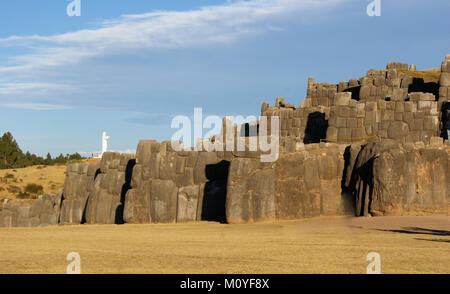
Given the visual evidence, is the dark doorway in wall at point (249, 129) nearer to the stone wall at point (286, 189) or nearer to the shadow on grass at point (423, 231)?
the stone wall at point (286, 189)

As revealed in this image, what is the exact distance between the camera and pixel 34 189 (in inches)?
1784

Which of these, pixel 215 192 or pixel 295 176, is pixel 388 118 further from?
pixel 215 192

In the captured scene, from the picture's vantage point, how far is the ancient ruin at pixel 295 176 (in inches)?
674

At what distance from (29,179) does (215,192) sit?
33.1m

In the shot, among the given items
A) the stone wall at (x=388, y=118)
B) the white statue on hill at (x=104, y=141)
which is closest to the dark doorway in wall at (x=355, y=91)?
the stone wall at (x=388, y=118)

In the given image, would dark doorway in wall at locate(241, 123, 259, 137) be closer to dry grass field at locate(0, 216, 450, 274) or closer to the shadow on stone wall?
the shadow on stone wall

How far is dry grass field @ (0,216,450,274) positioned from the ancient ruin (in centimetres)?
95

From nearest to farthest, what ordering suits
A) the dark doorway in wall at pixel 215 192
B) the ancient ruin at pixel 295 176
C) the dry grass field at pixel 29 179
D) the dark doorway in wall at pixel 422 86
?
the ancient ruin at pixel 295 176 → the dark doorway in wall at pixel 215 192 → the dark doorway in wall at pixel 422 86 → the dry grass field at pixel 29 179

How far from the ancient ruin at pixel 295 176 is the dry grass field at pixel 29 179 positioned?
14677 mm

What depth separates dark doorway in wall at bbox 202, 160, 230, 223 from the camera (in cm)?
2027

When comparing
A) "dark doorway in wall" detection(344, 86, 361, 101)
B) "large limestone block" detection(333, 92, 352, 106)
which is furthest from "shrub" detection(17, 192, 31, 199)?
"large limestone block" detection(333, 92, 352, 106)

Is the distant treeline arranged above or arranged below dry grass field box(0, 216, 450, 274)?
above

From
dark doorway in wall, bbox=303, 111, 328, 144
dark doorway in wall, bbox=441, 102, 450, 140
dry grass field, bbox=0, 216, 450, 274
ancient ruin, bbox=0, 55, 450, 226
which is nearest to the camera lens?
dry grass field, bbox=0, 216, 450, 274

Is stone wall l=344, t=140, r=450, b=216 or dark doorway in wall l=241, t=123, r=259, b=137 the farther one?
dark doorway in wall l=241, t=123, r=259, b=137
